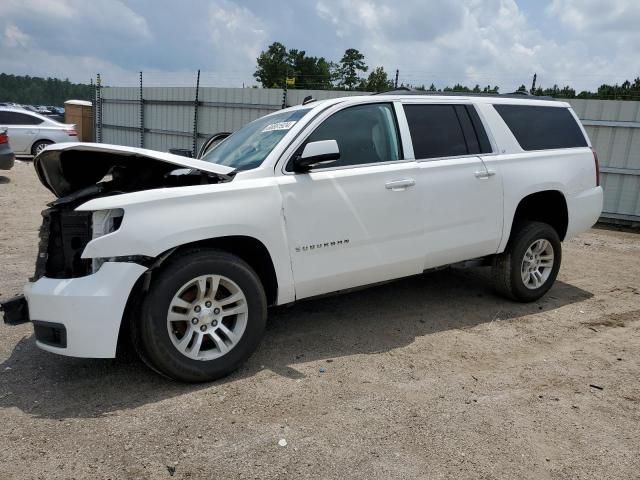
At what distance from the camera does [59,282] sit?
308 cm

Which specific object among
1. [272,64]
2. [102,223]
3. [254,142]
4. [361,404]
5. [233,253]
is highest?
[272,64]

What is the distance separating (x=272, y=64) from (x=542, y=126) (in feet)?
213

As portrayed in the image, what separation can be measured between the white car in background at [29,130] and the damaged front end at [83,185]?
1395 cm

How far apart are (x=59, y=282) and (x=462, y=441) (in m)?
2.50

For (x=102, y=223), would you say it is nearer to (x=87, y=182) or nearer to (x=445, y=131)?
(x=87, y=182)

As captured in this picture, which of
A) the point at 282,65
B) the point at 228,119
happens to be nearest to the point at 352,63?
the point at 282,65

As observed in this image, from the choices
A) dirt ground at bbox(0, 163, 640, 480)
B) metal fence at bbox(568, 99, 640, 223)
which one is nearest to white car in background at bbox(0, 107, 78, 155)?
dirt ground at bbox(0, 163, 640, 480)

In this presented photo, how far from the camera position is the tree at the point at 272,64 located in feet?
213

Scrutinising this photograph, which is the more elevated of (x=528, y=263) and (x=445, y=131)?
(x=445, y=131)

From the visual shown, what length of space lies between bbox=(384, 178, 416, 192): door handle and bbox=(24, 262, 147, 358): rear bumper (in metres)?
1.91

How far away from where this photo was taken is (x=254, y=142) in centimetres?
410

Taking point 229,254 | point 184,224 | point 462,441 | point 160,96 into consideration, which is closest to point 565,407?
point 462,441

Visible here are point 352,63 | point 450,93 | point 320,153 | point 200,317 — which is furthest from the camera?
point 352,63

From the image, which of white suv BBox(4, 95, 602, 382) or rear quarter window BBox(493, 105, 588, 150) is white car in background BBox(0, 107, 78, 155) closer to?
white suv BBox(4, 95, 602, 382)
